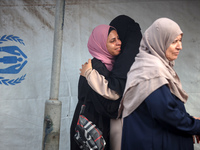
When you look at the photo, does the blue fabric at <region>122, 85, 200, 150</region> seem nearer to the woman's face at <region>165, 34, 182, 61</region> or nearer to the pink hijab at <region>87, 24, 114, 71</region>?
the woman's face at <region>165, 34, 182, 61</region>

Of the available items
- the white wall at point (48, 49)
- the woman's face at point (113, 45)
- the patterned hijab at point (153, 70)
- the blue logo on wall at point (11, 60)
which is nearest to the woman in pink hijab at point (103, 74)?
the woman's face at point (113, 45)

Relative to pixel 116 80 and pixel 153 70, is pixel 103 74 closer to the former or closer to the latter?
pixel 116 80

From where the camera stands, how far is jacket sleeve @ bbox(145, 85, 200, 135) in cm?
152

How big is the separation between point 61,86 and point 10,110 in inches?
27.1

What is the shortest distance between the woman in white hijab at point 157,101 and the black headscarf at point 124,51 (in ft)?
1.60

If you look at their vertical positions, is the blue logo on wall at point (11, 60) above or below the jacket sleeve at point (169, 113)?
above

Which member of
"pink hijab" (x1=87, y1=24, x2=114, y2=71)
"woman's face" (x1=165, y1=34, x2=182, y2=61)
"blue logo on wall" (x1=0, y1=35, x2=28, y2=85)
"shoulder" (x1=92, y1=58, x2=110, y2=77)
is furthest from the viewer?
"blue logo on wall" (x1=0, y1=35, x2=28, y2=85)

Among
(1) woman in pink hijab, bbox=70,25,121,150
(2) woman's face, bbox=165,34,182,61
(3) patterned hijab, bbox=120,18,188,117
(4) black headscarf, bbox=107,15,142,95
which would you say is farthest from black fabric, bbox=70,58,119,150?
(2) woman's face, bbox=165,34,182,61

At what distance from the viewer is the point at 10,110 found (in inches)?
129

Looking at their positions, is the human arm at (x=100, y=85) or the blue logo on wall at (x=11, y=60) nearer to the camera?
the human arm at (x=100, y=85)

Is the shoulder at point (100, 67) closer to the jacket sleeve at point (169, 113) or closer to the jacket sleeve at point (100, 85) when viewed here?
the jacket sleeve at point (100, 85)

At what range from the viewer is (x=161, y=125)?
5.24 feet

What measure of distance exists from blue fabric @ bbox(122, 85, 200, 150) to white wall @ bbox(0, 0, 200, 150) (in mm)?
1563

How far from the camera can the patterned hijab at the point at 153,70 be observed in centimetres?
160
